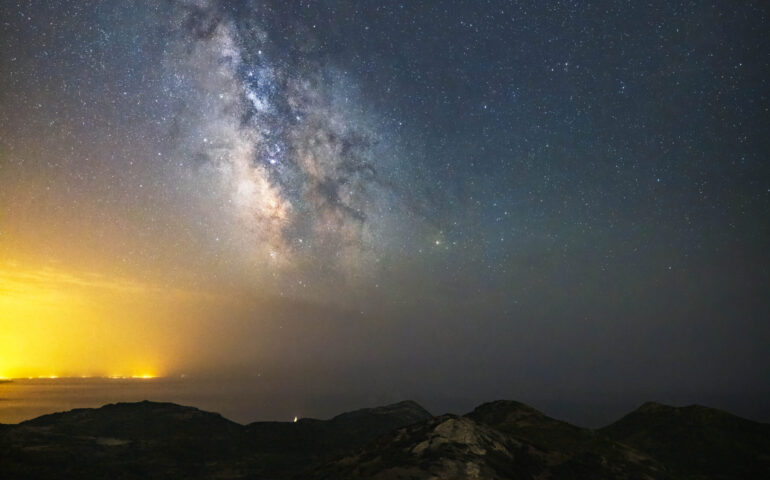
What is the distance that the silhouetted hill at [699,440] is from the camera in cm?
2461

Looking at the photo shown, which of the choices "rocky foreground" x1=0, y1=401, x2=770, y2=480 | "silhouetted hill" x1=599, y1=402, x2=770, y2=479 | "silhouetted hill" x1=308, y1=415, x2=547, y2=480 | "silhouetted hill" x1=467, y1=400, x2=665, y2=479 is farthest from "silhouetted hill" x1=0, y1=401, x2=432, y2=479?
"silhouetted hill" x1=599, y1=402, x2=770, y2=479

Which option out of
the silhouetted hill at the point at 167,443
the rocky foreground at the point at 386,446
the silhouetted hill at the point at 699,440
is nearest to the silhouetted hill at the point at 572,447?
the rocky foreground at the point at 386,446

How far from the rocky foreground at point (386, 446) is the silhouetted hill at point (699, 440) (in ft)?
0.24

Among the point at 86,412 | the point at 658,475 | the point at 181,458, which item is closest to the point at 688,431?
the point at 658,475

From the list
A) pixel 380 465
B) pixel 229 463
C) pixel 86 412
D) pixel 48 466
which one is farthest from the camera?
pixel 86 412

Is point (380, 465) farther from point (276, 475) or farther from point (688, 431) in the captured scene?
point (688, 431)

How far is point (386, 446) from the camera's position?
16.2 m

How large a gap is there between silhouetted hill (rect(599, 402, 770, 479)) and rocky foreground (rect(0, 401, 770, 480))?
2.8 inches

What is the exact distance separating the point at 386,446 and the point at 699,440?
2241 cm

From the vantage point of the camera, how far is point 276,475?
23.4 meters

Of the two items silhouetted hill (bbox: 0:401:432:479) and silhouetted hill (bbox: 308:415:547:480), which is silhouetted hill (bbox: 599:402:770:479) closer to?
silhouetted hill (bbox: 308:415:547:480)

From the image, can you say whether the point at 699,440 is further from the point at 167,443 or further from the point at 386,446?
the point at 167,443

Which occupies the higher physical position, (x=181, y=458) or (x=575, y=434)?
(x=575, y=434)

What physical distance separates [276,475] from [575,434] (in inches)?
580
